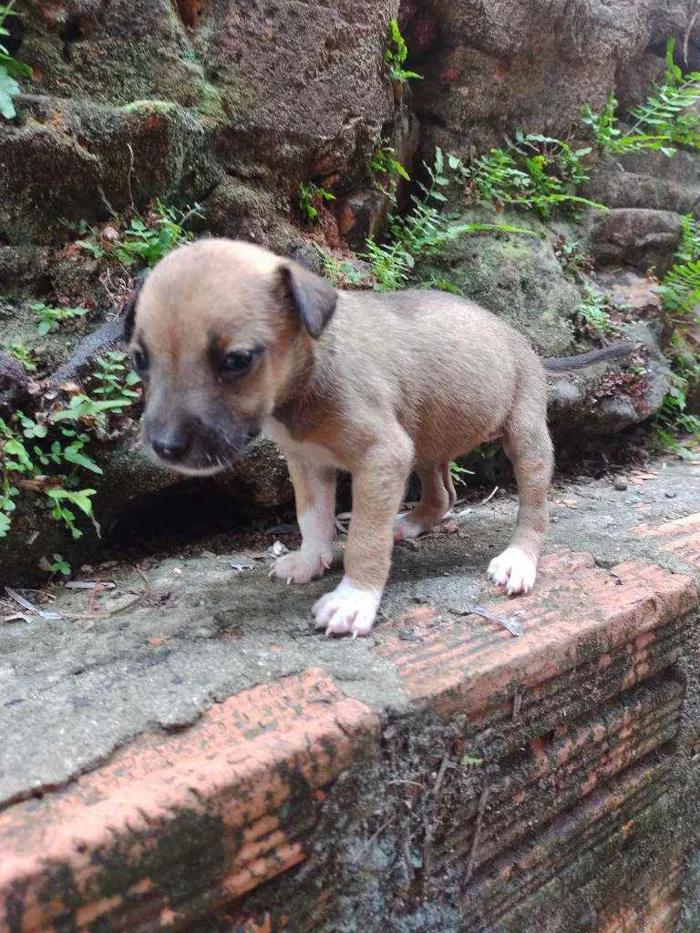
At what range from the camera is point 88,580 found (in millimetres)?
3328

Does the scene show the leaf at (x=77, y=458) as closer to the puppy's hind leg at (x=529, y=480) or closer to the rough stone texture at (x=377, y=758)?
the rough stone texture at (x=377, y=758)

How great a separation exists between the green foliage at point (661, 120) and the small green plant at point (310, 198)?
314 cm

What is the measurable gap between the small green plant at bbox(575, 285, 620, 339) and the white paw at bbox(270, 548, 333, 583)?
3331 mm

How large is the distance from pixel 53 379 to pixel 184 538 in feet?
3.77

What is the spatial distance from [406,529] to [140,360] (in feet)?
6.61

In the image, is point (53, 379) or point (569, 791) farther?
point (53, 379)

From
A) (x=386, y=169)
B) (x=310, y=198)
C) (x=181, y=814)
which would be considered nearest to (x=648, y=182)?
(x=386, y=169)

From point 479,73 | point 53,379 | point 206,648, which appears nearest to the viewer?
point 206,648

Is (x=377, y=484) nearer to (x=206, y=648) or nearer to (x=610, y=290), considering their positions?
(x=206, y=648)

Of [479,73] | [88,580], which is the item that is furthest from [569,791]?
[479,73]

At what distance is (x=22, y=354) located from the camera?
321 centimetres

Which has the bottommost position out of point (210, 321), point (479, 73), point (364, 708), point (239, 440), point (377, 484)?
point (364, 708)

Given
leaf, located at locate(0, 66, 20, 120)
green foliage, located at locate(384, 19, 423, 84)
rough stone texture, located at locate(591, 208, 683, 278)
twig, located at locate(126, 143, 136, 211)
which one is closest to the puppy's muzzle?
leaf, located at locate(0, 66, 20, 120)

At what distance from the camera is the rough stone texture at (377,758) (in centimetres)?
165
